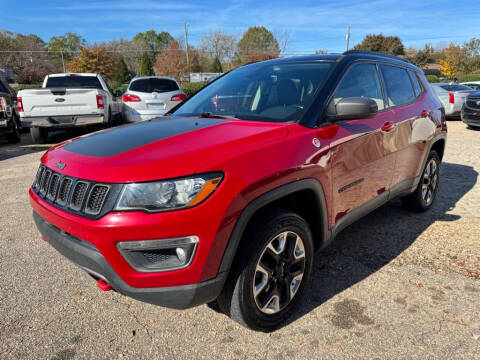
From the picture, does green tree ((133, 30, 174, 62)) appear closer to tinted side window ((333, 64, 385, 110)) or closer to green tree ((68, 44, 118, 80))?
green tree ((68, 44, 118, 80))

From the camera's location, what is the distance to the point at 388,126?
3.10 meters

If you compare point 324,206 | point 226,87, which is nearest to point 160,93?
point 226,87

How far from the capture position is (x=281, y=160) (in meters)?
2.09

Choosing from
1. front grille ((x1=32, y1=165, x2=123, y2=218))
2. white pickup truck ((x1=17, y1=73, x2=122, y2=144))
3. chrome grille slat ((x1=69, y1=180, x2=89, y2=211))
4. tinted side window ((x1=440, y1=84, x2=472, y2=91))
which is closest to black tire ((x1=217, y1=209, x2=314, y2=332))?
front grille ((x1=32, y1=165, x2=123, y2=218))

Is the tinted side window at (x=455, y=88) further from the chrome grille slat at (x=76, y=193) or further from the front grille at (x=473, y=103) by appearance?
the chrome grille slat at (x=76, y=193)

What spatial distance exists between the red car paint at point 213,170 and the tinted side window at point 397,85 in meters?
0.91

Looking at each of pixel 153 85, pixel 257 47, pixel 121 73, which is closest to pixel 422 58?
pixel 257 47

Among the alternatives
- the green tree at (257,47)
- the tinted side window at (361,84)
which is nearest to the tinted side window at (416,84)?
the tinted side window at (361,84)

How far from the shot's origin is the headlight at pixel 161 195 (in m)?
1.75

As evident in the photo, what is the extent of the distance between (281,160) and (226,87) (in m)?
1.54

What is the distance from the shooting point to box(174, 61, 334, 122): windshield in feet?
8.61

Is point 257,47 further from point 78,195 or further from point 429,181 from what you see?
point 78,195

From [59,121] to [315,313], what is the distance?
7.96 metres

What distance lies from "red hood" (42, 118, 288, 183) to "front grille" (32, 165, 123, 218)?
0.14 feet
